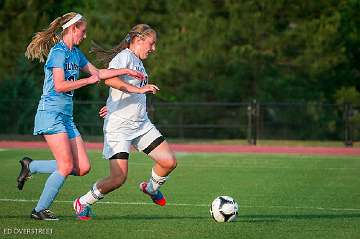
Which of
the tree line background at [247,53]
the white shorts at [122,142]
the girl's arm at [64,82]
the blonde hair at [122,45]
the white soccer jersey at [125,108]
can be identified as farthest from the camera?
the tree line background at [247,53]

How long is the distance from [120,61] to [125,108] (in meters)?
0.52

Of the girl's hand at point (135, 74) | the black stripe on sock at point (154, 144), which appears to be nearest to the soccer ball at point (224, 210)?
the black stripe on sock at point (154, 144)

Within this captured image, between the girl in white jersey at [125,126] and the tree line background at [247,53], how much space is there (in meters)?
26.5

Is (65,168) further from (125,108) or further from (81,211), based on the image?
(125,108)

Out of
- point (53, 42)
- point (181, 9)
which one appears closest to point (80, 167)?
point (53, 42)

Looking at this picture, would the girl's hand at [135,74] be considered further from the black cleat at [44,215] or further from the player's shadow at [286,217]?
the player's shadow at [286,217]

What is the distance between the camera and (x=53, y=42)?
10.9 m

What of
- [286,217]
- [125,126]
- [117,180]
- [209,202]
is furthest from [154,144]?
[209,202]

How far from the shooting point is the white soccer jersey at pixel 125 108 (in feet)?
35.9

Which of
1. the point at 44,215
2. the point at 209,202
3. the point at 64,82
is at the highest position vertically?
the point at 64,82

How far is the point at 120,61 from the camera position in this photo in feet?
36.0

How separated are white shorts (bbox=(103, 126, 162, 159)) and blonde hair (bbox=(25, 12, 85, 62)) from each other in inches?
45.4

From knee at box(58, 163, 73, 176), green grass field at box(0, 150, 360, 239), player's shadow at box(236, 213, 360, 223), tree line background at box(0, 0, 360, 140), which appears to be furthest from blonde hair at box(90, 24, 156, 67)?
tree line background at box(0, 0, 360, 140)

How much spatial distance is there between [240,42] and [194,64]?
2053 mm
